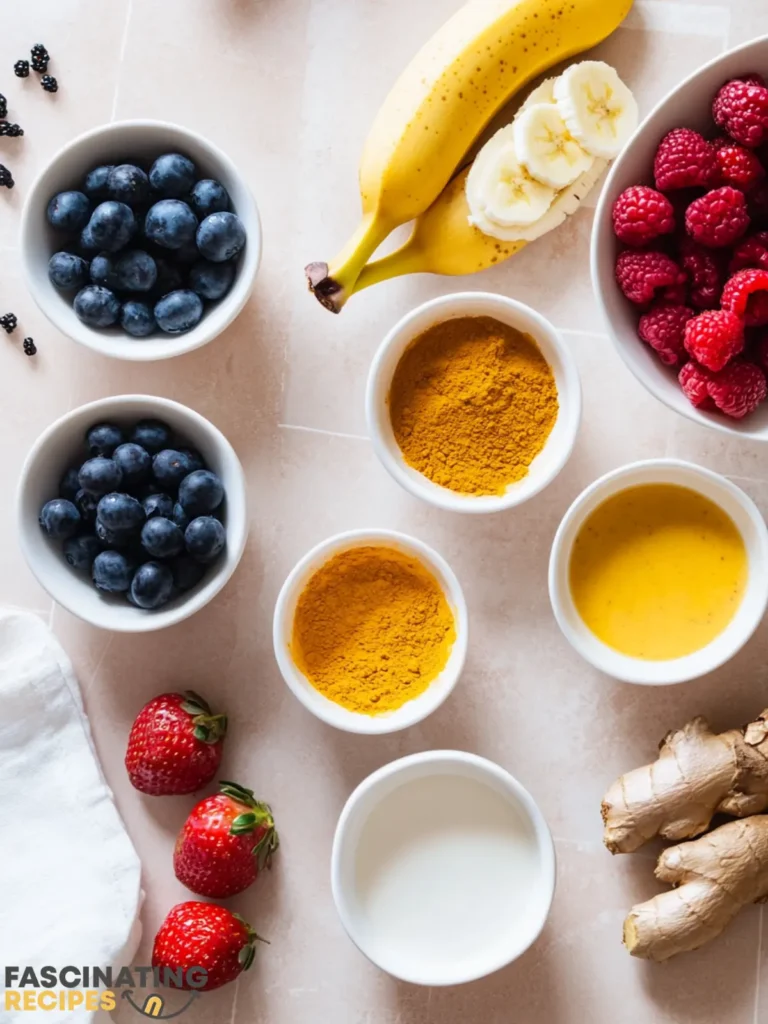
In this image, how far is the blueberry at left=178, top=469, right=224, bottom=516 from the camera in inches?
46.4

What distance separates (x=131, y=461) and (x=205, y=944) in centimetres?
61

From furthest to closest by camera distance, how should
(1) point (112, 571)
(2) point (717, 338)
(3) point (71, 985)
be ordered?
(3) point (71, 985) < (1) point (112, 571) < (2) point (717, 338)

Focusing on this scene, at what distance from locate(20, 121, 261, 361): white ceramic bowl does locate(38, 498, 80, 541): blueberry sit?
A: 0.19 meters

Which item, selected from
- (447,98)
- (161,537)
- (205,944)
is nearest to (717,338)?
(447,98)

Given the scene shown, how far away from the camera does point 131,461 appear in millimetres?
1188

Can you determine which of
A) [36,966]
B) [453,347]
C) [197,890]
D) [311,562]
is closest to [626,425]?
[453,347]

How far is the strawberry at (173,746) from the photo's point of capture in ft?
4.17

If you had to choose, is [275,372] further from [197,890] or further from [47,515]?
[197,890]

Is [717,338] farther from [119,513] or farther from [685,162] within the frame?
[119,513]

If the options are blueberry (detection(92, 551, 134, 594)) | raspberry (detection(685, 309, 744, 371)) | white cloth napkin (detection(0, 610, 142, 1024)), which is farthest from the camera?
white cloth napkin (detection(0, 610, 142, 1024))

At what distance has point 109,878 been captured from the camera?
1313 mm

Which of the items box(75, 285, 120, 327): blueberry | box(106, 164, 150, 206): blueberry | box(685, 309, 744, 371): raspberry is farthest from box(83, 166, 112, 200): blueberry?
box(685, 309, 744, 371): raspberry

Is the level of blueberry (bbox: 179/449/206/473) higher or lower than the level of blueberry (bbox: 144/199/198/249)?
lower

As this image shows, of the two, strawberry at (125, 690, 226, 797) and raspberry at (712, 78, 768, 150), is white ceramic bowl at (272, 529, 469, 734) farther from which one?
raspberry at (712, 78, 768, 150)
